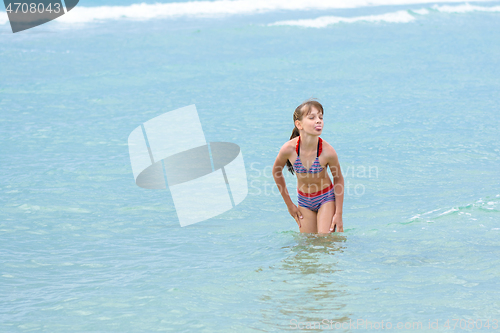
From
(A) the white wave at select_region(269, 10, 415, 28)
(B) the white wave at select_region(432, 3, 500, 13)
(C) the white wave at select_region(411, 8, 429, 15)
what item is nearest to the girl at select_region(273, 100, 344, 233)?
(A) the white wave at select_region(269, 10, 415, 28)

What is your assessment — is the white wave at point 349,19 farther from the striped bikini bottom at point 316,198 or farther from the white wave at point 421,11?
the striped bikini bottom at point 316,198

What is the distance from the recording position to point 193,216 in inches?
245

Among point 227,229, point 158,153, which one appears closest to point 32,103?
point 158,153

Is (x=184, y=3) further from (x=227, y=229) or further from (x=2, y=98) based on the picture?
(x=227, y=229)

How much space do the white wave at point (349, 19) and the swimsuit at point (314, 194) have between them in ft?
69.9

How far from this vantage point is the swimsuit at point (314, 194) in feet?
16.1

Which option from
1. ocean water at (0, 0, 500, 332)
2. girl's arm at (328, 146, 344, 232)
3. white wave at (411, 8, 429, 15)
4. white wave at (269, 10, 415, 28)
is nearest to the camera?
ocean water at (0, 0, 500, 332)

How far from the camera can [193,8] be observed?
3294 cm

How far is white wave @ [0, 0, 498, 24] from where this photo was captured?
2923 centimetres

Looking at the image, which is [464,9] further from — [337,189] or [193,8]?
[337,189]

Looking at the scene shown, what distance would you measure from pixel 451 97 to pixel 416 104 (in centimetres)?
107

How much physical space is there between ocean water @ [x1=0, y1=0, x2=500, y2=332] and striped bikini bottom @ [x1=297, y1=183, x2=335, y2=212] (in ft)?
1.02

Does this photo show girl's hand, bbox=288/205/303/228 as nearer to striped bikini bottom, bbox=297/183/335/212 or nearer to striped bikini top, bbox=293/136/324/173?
striped bikini bottom, bbox=297/183/335/212

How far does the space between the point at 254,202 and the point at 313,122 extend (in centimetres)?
227
